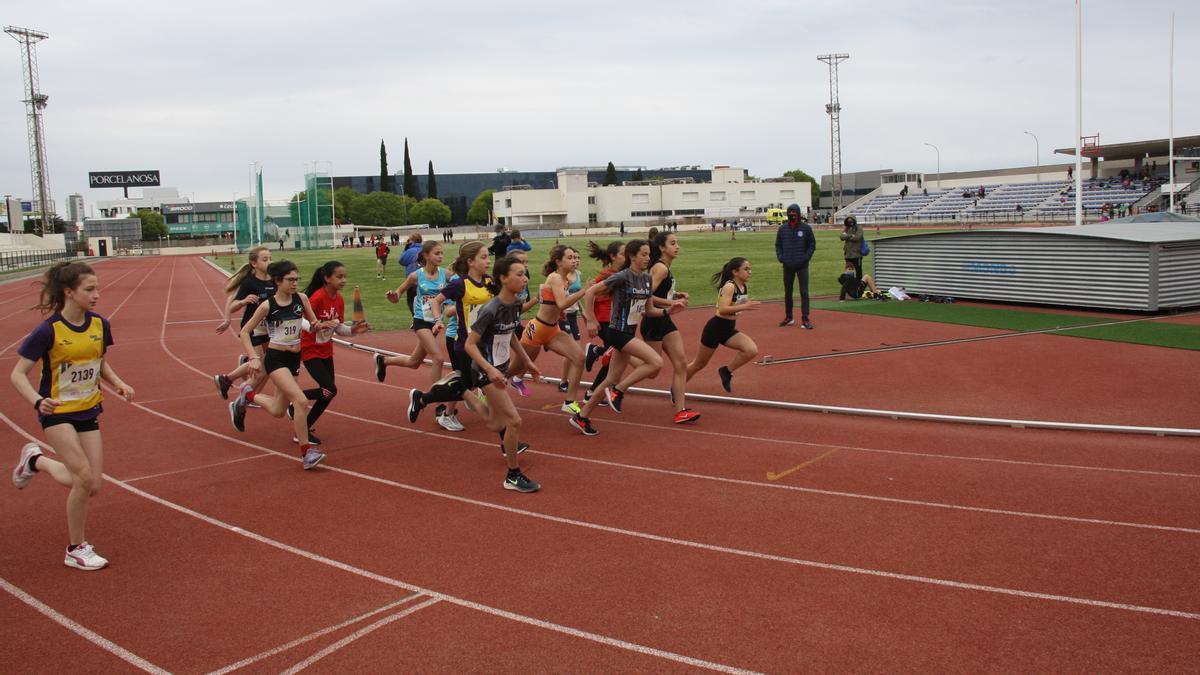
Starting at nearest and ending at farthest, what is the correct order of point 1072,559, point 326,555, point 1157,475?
point 1072,559 < point 326,555 < point 1157,475

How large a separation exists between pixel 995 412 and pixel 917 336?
5479 mm

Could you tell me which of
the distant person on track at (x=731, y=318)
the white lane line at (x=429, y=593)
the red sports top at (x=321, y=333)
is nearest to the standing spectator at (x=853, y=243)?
the distant person on track at (x=731, y=318)

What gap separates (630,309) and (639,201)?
101247mm

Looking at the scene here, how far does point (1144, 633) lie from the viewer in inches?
170

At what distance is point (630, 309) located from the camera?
29.5 feet

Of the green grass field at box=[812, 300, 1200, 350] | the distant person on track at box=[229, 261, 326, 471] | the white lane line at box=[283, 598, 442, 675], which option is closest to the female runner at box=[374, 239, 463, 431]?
the distant person on track at box=[229, 261, 326, 471]

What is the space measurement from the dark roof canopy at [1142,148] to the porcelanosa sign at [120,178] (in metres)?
119

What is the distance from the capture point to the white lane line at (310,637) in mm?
4289

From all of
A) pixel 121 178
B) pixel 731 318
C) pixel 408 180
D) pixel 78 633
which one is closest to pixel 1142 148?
pixel 731 318

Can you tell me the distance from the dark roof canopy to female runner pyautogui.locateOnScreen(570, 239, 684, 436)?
65.1 metres

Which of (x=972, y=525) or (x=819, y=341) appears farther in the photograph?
(x=819, y=341)

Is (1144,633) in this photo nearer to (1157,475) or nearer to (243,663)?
(1157,475)

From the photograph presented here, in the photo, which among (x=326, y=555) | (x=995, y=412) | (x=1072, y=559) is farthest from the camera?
(x=995, y=412)

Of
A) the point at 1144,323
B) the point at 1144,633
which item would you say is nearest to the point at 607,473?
the point at 1144,633
